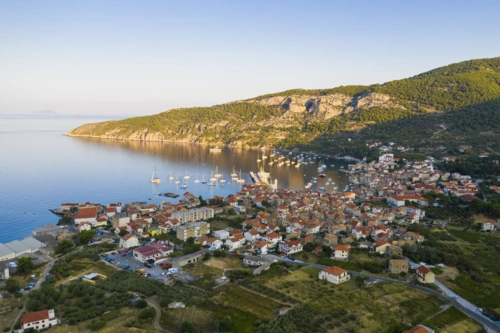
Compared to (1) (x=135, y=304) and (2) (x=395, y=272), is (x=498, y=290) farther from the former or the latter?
(1) (x=135, y=304)

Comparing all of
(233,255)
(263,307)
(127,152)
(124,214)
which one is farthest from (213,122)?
(263,307)

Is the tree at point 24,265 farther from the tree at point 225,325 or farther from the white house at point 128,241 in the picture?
the tree at point 225,325

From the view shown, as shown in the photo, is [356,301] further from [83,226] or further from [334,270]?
[83,226]

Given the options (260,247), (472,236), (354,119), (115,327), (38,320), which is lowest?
(472,236)

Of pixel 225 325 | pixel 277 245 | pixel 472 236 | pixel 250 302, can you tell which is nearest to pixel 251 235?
pixel 277 245

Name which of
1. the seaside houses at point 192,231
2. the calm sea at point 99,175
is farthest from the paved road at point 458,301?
the calm sea at point 99,175

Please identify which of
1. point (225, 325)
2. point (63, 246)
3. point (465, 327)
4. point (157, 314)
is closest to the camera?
point (225, 325)
